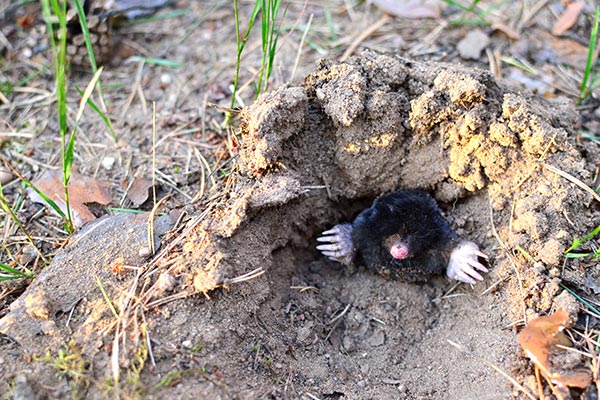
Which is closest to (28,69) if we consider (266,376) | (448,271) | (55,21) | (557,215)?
(55,21)

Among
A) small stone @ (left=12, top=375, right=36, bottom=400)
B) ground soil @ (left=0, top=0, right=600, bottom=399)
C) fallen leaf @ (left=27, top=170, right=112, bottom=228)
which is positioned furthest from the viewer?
fallen leaf @ (left=27, top=170, right=112, bottom=228)

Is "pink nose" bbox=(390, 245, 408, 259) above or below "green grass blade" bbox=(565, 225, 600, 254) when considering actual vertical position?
below

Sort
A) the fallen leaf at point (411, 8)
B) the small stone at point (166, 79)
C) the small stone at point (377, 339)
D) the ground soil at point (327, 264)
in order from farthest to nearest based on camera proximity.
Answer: the fallen leaf at point (411, 8) → the small stone at point (166, 79) → the small stone at point (377, 339) → the ground soil at point (327, 264)

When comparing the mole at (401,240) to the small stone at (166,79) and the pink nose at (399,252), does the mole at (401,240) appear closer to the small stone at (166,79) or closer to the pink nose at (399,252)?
the pink nose at (399,252)

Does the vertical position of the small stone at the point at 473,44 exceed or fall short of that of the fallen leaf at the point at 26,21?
it falls short

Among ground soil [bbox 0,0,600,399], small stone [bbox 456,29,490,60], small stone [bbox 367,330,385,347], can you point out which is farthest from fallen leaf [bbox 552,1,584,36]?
small stone [bbox 367,330,385,347]

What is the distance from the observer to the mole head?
113 inches

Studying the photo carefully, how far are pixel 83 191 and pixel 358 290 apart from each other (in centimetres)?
149

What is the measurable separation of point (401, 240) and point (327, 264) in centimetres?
45

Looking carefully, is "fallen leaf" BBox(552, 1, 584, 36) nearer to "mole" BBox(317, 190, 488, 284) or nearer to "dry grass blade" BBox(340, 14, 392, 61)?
"dry grass blade" BBox(340, 14, 392, 61)

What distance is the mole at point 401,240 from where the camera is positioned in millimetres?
2930

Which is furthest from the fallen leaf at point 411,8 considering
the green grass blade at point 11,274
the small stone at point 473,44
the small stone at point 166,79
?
the green grass blade at point 11,274

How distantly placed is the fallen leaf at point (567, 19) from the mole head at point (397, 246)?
202cm

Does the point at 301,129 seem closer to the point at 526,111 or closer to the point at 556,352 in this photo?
the point at 526,111
